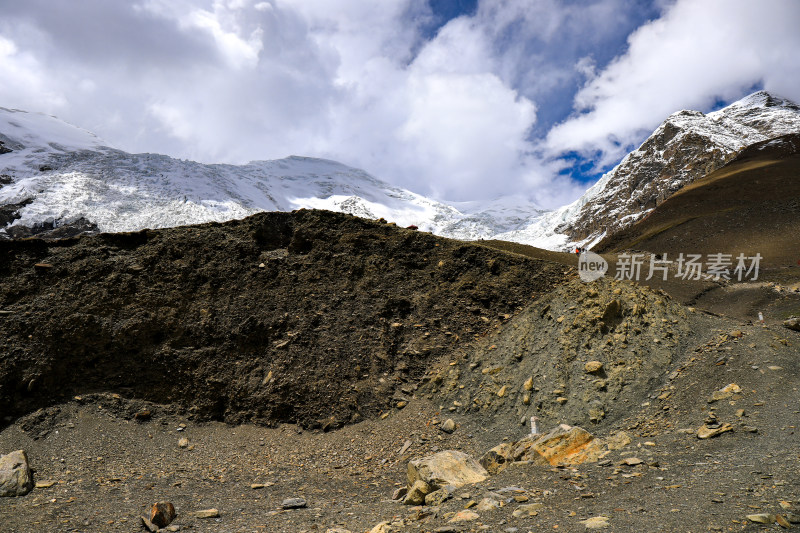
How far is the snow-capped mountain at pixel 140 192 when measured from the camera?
77750mm

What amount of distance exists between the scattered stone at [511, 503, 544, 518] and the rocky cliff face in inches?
3718

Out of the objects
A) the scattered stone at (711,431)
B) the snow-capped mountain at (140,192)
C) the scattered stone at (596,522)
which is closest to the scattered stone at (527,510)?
the scattered stone at (596,522)

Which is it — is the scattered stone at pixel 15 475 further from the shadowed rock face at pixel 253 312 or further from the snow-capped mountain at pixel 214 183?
the snow-capped mountain at pixel 214 183

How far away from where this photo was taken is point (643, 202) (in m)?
92.9

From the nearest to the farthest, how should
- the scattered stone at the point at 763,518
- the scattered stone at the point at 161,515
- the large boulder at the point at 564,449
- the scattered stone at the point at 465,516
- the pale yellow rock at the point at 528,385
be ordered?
the scattered stone at the point at 763,518
the scattered stone at the point at 465,516
the scattered stone at the point at 161,515
the large boulder at the point at 564,449
the pale yellow rock at the point at 528,385

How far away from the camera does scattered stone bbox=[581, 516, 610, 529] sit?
459 cm

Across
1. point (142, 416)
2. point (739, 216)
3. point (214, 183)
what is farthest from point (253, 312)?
point (214, 183)

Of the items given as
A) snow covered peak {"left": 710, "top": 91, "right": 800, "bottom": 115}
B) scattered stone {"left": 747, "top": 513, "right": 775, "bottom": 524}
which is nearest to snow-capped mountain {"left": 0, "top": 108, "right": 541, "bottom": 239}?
snow covered peak {"left": 710, "top": 91, "right": 800, "bottom": 115}

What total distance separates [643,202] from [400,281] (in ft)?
317

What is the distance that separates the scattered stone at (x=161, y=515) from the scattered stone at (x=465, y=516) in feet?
16.9

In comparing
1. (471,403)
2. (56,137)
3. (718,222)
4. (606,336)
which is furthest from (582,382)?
(56,137)

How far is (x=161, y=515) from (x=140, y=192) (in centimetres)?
9769

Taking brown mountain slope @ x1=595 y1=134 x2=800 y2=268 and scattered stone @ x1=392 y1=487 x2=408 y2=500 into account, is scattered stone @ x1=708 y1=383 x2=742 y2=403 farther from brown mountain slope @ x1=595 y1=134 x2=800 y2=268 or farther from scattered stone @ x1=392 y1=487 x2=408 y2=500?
brown mountain slope @ x1=595 y1=134 x2=800 y2=268

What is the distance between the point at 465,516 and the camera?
533 centimetres
